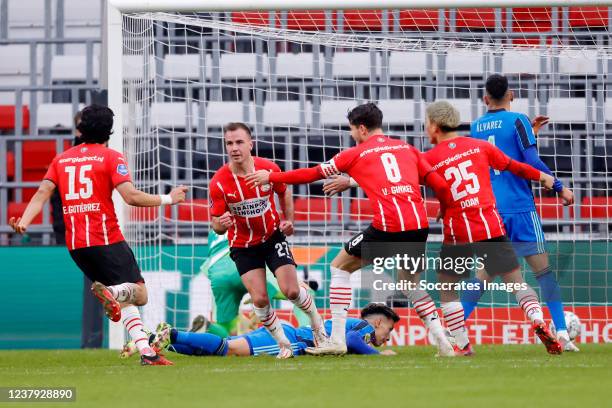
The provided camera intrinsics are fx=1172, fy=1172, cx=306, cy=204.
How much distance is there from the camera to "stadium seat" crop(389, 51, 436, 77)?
12.7m

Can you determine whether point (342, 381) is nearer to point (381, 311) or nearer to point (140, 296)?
point (140, 296)

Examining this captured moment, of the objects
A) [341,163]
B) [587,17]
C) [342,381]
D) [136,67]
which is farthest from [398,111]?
[342,381]

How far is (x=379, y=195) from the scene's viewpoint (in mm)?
7938

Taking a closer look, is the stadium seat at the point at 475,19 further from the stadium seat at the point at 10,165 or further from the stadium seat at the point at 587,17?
the stadium seat at the point at 10,165

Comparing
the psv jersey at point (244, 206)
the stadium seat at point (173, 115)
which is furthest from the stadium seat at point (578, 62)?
the stadium seat at point (173, 115)

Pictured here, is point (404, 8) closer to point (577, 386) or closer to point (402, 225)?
point (402, 225)

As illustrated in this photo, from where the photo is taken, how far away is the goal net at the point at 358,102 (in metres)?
11.2

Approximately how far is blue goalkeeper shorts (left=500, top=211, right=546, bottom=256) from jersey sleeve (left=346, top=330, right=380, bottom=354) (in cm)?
132

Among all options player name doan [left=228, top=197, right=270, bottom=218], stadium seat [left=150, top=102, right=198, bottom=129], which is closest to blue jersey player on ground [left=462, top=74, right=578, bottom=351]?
player name doan [left=228, top=197, right=270, bottom=218]

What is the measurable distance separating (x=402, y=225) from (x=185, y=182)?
5.14 m

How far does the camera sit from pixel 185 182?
41.4ft

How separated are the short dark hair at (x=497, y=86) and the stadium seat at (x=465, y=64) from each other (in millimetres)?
3392

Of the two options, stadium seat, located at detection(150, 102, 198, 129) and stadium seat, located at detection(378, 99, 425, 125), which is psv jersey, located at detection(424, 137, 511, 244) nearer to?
stadium seat, located at detection(378, 99, 425, 125)

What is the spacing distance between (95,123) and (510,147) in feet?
10.3
